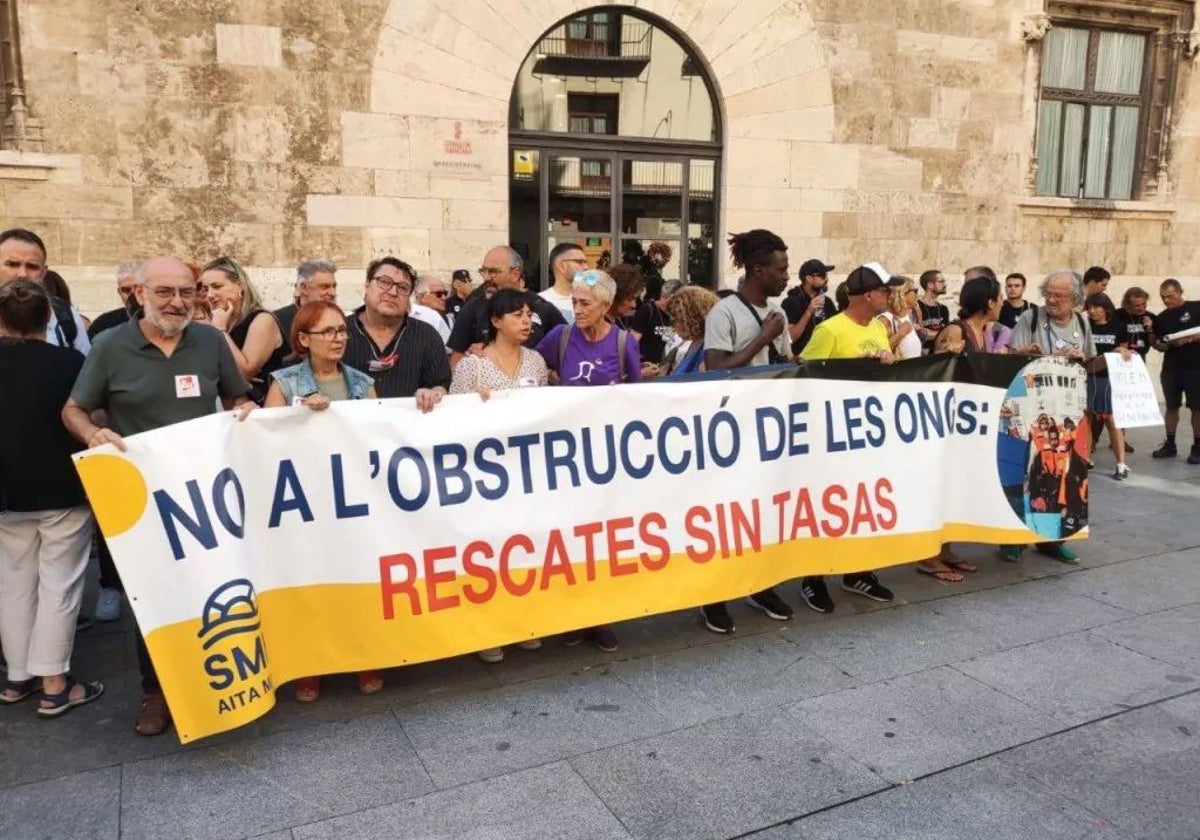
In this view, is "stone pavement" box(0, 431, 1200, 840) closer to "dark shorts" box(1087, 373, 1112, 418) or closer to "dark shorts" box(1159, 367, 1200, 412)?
"dark shorts" box(1087, 373, 1112, 418)

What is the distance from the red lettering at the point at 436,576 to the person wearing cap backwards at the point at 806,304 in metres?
4.19

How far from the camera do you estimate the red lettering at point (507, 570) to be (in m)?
4.01

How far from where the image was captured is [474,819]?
9.79ft

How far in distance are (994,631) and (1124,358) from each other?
4.14 m

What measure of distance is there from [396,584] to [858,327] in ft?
9.77

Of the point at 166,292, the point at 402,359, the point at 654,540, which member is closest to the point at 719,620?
the point at 654,540

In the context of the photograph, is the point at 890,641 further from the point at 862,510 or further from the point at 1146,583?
the point at 1146,583

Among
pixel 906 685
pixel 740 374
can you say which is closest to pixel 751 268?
pixel 740 374

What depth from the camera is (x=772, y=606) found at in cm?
484

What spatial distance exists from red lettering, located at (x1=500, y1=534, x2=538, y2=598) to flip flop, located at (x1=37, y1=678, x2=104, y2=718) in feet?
5.89

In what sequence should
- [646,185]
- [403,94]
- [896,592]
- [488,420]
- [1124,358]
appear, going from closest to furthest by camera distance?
[488,420], [896,592], [1124,358], [403,94], [646,185]

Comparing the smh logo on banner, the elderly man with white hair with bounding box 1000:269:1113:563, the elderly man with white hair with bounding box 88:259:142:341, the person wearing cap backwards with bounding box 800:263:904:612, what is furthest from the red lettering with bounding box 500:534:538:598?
the elderly man with white hair with bounding box 1000:269:1113:563

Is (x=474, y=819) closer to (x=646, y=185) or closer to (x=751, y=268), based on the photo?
(x=751, y=268)

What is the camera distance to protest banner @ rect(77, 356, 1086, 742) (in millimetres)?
3357
